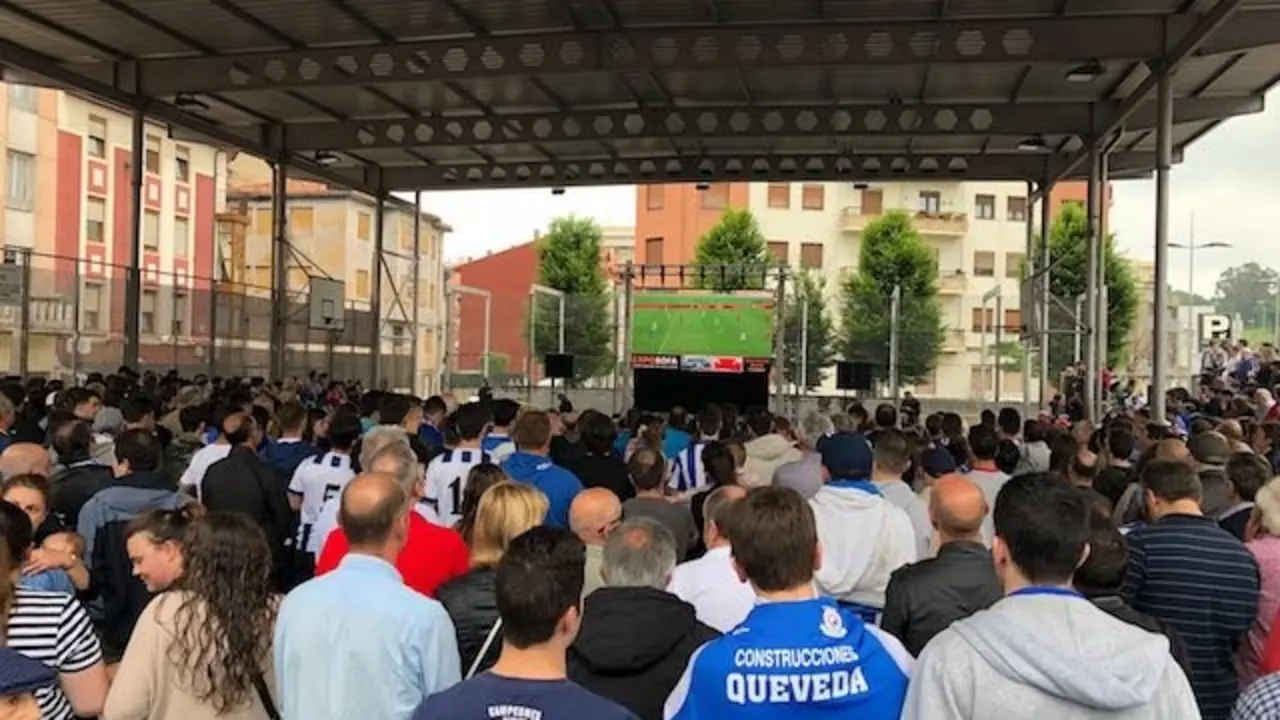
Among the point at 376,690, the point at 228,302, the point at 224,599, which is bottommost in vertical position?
the point at 376,690

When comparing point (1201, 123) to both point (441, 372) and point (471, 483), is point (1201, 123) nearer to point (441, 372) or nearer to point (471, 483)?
point (441, 372)

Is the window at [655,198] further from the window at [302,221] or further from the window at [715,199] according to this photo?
the window at [302,221]

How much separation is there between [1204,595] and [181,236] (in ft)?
167

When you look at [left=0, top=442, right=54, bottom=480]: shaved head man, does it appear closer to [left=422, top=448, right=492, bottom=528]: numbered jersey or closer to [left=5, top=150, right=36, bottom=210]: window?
[left=422, top=448, right=492, bottom=528]: numbered jersey

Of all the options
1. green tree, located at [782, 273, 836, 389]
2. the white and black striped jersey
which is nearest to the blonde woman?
the white and black striped jersey

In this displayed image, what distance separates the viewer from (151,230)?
48000 millimetres

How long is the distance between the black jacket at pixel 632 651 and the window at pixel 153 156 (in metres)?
49.0

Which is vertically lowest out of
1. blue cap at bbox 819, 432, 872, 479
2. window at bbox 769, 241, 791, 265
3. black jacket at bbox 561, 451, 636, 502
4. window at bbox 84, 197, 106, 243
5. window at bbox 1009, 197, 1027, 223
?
black jacket at bbox 561, 451, 636, 502

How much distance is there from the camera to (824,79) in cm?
1694

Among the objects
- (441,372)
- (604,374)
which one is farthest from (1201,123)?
(441,372)

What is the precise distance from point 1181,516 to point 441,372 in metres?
20.9

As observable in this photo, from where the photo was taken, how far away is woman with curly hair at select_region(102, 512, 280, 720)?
3328 millimetres

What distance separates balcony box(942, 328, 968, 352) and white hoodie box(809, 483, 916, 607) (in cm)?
1833

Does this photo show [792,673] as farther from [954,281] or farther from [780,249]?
[954,281]
